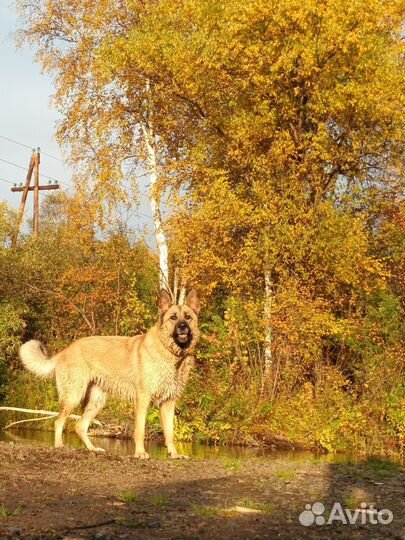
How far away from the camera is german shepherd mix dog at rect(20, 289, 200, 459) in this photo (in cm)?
1334

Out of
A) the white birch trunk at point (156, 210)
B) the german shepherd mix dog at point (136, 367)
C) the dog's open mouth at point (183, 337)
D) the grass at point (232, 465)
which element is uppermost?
the white birch trunk at point (156, 210)

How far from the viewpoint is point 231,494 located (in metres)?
8.77

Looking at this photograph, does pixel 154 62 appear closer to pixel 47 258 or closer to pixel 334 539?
pixel 47 258

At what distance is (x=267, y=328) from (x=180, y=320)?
7.72 m

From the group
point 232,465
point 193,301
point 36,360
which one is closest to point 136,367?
point 193,301

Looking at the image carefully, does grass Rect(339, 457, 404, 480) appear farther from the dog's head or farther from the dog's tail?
the dog's tail

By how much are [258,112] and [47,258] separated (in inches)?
434

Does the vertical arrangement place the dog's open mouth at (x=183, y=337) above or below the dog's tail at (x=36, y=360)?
above

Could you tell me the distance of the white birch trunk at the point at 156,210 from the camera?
23953mm

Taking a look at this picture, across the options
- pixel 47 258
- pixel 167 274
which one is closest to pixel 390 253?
pixel 167 274

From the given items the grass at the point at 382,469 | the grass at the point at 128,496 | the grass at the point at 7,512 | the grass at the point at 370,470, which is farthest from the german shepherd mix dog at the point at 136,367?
the grass at the point at 7,512

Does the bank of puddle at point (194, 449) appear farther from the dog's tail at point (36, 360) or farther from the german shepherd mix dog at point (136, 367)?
the dog's tail at point (36, 360)

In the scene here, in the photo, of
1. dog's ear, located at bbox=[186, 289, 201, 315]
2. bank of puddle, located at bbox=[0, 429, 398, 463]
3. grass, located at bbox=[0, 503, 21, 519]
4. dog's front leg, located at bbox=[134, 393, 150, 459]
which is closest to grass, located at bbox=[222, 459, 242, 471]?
dog's front leg, located at bbox=[134, 393, 150, 459]

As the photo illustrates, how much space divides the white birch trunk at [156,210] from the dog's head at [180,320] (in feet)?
32.7
